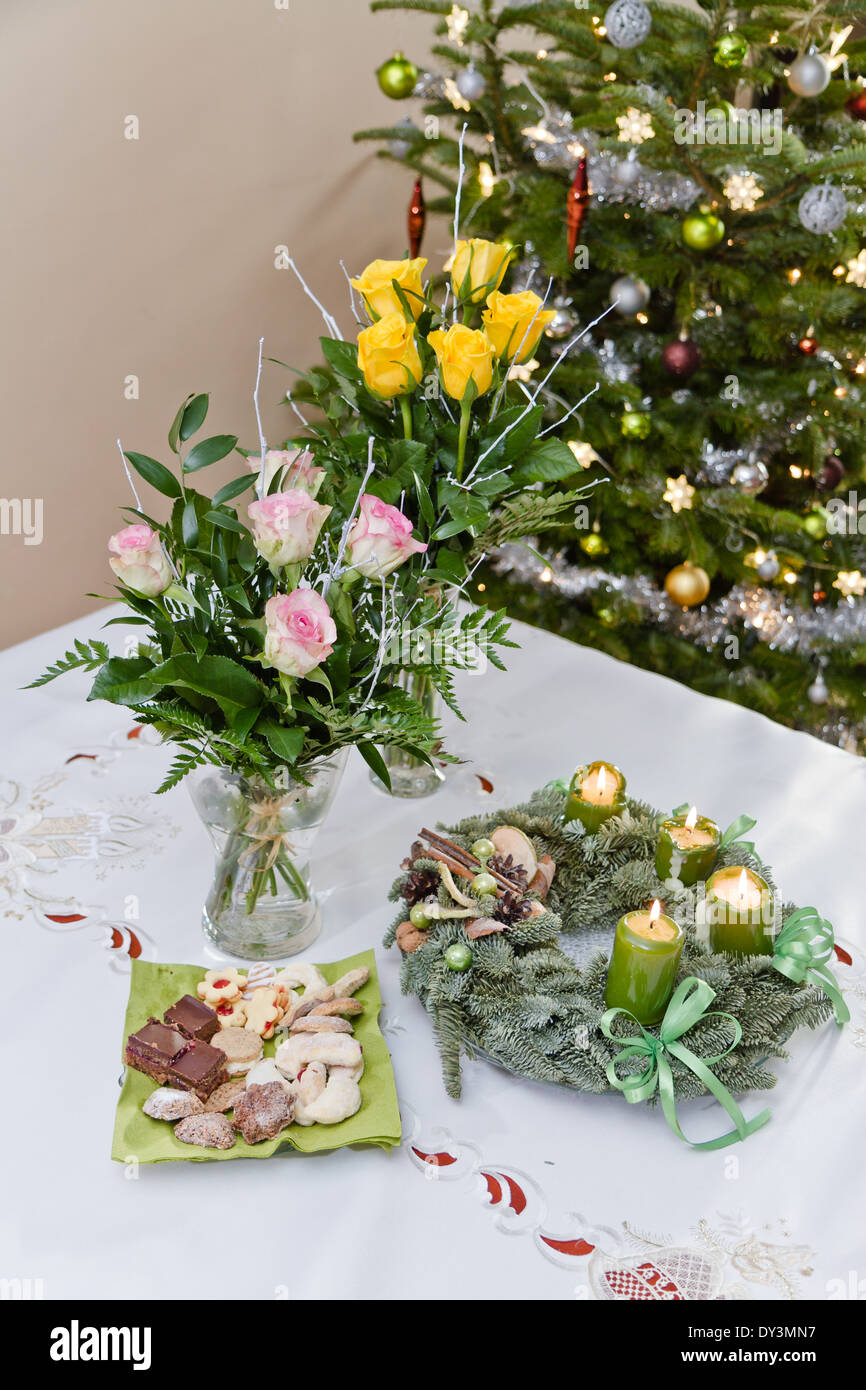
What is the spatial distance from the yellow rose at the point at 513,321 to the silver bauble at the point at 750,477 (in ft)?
3.56

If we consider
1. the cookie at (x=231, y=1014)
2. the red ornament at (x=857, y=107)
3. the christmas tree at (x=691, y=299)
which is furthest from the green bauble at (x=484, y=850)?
the red ornament at (x=857, y=107)

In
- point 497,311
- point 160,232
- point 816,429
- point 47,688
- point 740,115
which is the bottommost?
point 47,688

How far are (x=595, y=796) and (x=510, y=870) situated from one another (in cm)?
14

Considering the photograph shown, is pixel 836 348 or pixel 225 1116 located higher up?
pixel 836 348

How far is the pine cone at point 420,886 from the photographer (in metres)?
0.92

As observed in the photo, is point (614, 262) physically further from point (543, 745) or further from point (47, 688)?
point (47, 688)

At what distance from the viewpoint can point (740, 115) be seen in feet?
5.58

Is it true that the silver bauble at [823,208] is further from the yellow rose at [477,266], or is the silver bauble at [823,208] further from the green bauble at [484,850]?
the green bauble at [484,850]

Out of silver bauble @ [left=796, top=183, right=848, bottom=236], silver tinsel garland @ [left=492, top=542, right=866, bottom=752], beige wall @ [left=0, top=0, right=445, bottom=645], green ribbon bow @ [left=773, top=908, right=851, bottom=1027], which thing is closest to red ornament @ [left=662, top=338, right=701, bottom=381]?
silver bauble @ [left=796, top=183, right=848, bottom=236]

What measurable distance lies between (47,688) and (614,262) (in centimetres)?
124

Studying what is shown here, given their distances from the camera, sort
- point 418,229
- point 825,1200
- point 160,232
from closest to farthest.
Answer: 1. point 825,1200
2. point 418,229
3. point 160,232

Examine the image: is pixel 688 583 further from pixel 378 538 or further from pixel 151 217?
pixel 378 538

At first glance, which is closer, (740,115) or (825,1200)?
(825,1200)

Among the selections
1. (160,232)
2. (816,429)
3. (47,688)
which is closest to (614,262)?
(816,429)
